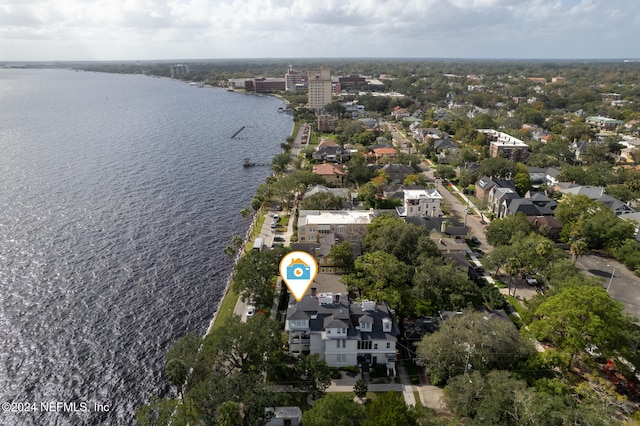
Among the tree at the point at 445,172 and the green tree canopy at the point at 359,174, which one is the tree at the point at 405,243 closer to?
the green tree canopy at the point at 359,174

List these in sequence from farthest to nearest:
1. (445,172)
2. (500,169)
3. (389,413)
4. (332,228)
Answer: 1. (445,172)
2. (500,169)
3. (332,228)
4. (389,413)

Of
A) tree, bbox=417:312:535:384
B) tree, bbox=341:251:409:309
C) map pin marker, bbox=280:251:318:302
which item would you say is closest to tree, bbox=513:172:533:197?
tree, bbox=341:251:409:309

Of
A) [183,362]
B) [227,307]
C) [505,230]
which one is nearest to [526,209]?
[505,230]

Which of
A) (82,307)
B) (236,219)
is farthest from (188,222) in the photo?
(82,307)

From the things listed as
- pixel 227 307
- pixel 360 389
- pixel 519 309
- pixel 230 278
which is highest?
pixel 360 389

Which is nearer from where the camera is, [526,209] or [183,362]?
[183,362]

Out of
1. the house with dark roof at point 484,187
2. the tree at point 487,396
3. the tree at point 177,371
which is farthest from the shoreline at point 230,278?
the house with dark roof at point 484,187

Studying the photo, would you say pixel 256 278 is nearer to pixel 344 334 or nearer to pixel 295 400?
pixel 344 334
